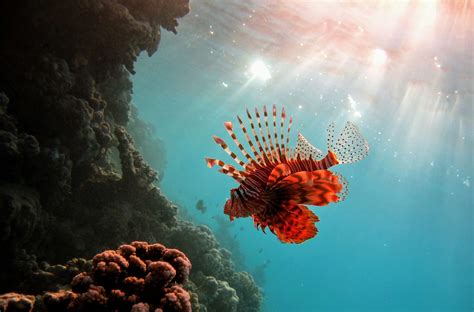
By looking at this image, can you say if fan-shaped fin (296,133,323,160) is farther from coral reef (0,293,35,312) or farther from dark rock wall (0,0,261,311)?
dark rock wall (0,0,261,311)

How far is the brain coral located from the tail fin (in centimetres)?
219

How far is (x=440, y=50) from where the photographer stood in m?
15.3

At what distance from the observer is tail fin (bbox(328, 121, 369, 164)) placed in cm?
382

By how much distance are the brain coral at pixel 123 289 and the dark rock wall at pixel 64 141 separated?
187cm

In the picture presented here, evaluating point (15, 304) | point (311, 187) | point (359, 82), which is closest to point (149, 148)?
point (359, 82)

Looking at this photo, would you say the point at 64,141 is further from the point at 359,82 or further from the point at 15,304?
the point at 359,82

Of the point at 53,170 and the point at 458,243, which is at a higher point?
the point at 458,243

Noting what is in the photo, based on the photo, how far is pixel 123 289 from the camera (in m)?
2.42

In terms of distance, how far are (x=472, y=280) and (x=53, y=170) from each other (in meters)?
105

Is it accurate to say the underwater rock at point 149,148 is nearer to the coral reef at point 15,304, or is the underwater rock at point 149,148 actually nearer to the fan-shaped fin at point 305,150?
the fan-shaped fin at point 305,150

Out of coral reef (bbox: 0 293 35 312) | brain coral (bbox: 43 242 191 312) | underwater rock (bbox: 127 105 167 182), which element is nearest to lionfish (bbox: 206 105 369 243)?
brain coral (bbox: 43 242 191 312)

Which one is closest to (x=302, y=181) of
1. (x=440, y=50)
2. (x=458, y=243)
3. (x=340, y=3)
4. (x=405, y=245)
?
(x=340, y=3)

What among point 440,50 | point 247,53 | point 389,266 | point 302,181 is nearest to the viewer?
point 302,181

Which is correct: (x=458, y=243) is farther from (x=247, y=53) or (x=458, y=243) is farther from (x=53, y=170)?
(x=53, y=170)
